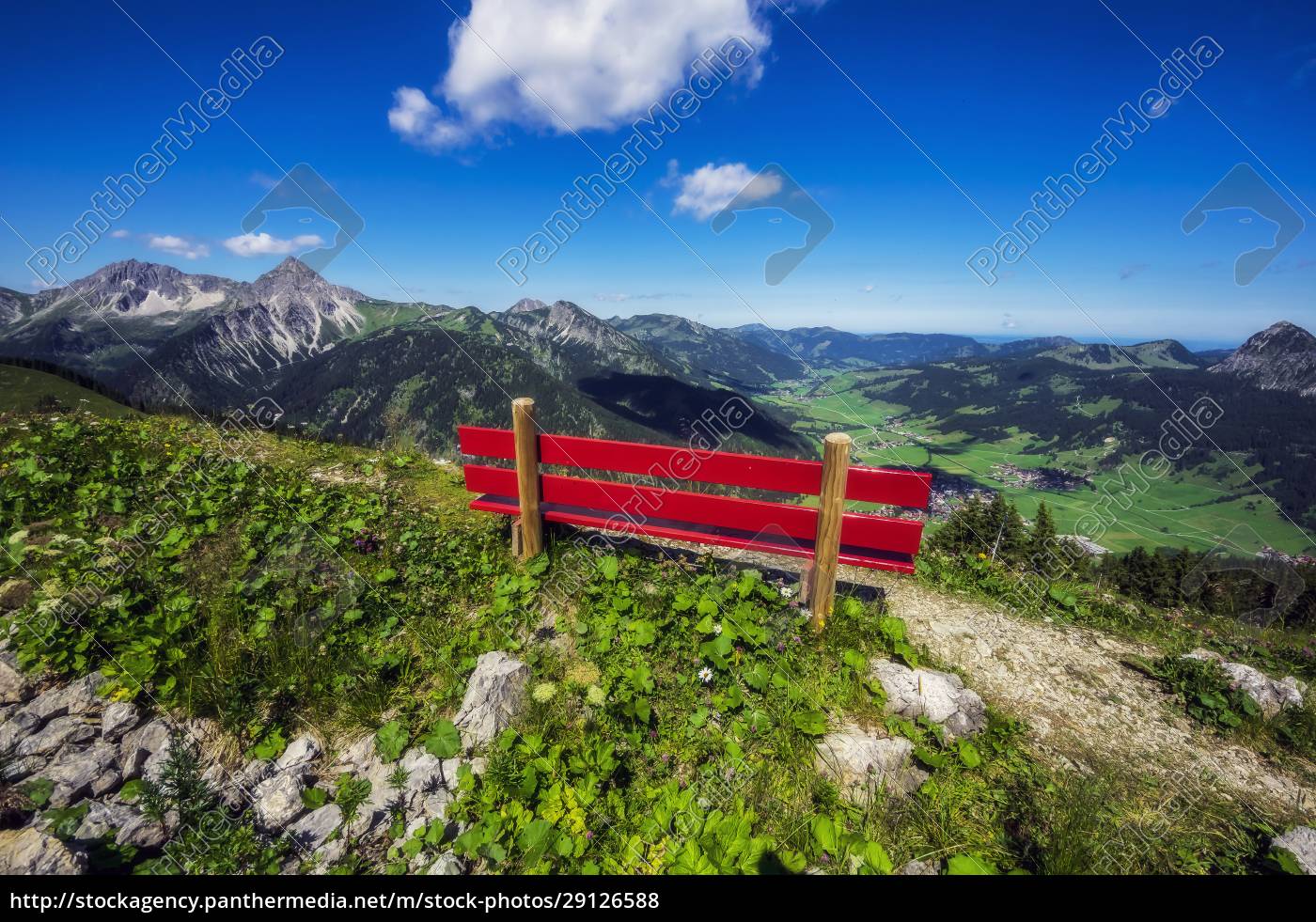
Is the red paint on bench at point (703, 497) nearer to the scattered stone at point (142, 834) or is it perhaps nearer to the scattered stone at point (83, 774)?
the scattered stone at point (83, 774)

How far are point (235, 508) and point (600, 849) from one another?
7.82m

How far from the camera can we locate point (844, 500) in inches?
229

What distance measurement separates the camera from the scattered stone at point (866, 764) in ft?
14.3

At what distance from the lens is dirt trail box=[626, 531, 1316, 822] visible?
5090mm

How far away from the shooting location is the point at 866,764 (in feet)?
14.9

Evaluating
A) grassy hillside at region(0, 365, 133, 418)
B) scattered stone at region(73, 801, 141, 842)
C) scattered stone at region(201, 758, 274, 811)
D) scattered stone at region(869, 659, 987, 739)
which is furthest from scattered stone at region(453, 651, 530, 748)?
grassy hillside at region(0, 365, 133, 418)

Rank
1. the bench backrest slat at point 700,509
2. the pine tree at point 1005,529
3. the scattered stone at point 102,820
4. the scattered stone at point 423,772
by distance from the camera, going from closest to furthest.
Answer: the scattered stone at point 102,820 → the scattered stone at point 423,772 → the bench backrest slat at point 700,509 → the pine tree at point 1005,529

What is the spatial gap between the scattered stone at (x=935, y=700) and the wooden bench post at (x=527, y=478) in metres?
4.71

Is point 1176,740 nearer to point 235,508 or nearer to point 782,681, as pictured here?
point 782,681

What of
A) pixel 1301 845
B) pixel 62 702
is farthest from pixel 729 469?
pixel 62 702

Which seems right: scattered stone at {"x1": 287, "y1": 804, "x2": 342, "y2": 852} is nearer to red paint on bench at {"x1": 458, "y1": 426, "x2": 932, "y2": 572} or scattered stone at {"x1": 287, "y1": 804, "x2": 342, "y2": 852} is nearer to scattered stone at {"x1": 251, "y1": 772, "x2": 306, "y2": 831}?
scattered stone at {"x1": 251, "y1": 772, "x2": 306, "y2": 831}

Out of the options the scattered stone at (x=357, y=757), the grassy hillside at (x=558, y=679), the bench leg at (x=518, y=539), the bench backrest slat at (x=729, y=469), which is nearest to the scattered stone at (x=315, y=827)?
the grassy hillside at (x=558, y=679)

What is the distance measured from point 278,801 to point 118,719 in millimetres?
1801
